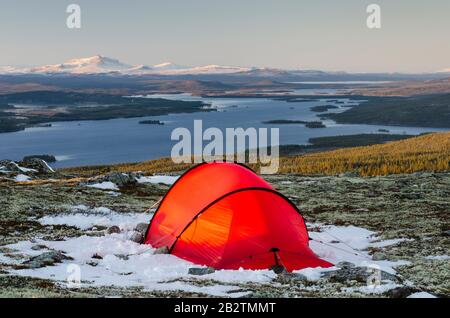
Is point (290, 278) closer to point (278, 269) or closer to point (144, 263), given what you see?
point (278, 269)

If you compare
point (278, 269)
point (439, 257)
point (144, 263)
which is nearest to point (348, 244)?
point (439, 257)

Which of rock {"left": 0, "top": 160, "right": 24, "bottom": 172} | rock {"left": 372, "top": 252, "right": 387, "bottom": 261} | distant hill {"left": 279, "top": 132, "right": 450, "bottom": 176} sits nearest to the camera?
rock {"left": 372, "top": 252, "right": 387, "bottom": 261}

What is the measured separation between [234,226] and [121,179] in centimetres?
2810

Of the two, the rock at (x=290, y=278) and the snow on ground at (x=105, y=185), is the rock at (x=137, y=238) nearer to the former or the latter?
the rock at (x=290, y=278)

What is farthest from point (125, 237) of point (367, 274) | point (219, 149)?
point (219, 149)

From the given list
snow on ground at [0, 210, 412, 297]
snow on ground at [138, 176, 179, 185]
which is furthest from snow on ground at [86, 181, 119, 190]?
snow on ground at [0, 210, 412, 297]

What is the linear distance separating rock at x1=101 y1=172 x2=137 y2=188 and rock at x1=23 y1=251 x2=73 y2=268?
1020 inches

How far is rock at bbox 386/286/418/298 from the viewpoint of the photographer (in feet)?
42.4

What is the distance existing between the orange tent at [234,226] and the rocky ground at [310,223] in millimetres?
1734

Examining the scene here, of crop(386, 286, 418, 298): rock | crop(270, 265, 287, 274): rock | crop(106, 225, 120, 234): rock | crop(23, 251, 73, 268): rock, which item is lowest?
crop(106, 225, 120, 234): rock

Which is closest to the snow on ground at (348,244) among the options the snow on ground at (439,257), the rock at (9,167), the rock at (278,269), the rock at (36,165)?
the snow on ground at (439,257)

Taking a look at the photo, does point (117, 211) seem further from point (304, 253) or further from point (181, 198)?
point (304, 253)

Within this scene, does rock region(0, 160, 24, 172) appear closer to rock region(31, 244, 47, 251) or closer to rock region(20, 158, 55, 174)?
rock region(20, 158, 55, 174)

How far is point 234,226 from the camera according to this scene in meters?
18.0
